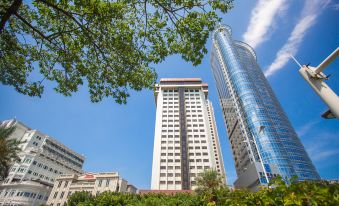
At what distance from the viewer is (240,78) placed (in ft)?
267

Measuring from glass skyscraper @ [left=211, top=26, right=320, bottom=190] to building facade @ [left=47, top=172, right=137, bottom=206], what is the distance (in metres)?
38.3

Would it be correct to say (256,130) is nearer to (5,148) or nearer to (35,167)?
(5,148)

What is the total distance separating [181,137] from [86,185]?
129 feet

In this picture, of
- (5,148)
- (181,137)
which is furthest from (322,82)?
(181,137)

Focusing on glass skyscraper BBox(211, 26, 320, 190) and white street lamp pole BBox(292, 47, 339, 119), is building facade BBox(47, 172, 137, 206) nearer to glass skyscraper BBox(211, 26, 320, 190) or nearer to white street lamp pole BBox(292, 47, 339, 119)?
glass skyscraper BBox(211, 26, 320, 190)

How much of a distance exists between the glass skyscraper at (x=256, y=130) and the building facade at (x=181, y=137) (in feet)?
42.2

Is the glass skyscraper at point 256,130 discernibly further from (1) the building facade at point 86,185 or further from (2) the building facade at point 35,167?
(2) the building facade at point 35,167

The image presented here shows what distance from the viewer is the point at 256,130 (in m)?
66.3

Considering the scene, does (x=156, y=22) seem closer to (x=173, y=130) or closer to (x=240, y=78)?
(x=173, y=130)

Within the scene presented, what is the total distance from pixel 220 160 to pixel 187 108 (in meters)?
42.8

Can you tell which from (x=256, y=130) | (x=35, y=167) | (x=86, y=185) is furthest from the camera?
(x=256, y=130)

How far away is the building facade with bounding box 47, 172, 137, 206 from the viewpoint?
1820 inches

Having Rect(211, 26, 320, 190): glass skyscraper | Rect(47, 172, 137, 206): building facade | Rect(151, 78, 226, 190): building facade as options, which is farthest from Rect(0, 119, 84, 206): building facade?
Rect(211, 26, 320, 190): glass skyscraper

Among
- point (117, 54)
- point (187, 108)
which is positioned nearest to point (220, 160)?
point (187, 108)
